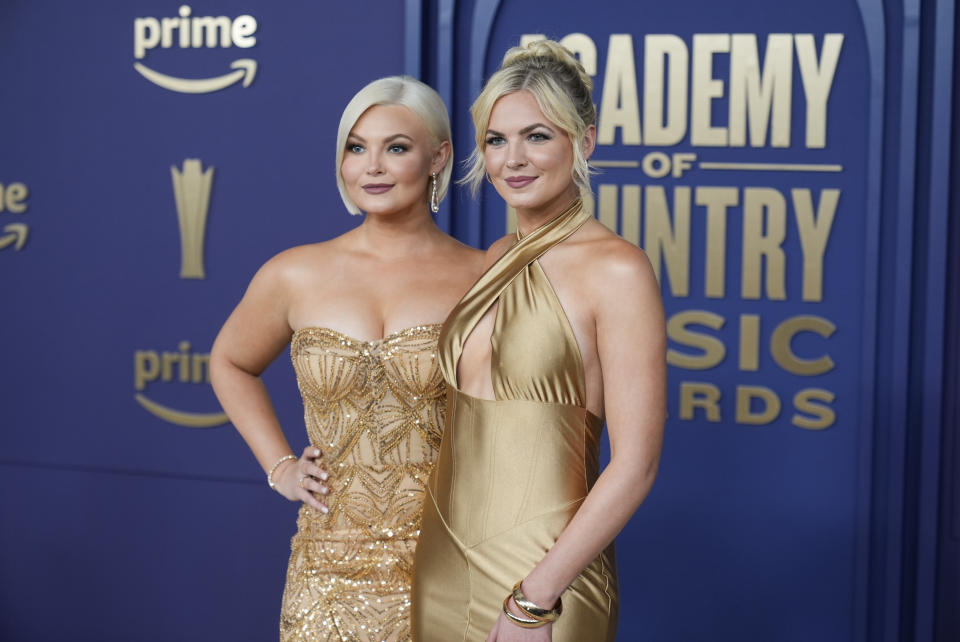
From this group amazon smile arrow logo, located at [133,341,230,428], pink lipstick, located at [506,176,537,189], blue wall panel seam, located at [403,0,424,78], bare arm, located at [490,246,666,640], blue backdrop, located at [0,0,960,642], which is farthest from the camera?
amazon smile arrow logo, located at [133,341,230,428]

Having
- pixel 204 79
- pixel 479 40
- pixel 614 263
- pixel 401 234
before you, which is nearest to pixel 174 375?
pixel 204 79

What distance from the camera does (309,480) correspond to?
2107 millimetres

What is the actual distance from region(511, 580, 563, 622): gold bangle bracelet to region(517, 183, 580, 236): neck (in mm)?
560

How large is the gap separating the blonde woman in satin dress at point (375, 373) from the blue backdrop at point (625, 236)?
1.30 meters

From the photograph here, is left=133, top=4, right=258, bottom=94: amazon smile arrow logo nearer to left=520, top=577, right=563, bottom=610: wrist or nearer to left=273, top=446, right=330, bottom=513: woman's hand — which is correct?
left=273, top=446, right=330, bottom=513: woman's hand

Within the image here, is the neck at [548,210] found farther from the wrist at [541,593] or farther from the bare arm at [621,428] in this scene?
the wrist at [541,593]

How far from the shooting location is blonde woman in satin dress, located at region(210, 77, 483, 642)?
6.64ft

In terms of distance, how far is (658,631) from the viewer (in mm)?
3332

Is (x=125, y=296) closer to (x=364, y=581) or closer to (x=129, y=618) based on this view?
(x=129, y=618)

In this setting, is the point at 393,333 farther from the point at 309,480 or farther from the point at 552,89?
the point at 552,89

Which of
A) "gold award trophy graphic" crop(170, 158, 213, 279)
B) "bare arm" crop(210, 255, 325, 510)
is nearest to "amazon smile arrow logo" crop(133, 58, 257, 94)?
"gold award trophy graphic" crop(170, 158, 213, 279)

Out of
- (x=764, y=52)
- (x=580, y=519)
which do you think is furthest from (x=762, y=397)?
(x=580, y=519)

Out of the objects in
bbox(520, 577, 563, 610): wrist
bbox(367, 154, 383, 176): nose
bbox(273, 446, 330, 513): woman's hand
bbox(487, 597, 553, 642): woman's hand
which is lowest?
bbox(487, 597, 553, 642): woman's hand

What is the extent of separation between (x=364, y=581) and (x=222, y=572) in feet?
6.38
